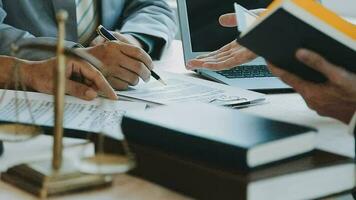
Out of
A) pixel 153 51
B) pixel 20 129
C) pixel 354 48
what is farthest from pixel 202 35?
pixel 20 129

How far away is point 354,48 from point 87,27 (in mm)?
1082

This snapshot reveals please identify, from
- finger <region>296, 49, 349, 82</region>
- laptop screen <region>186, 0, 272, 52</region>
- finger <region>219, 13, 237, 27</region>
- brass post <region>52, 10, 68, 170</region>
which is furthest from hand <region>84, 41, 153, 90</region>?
brass post <region>52, 10, 68, 170</region>

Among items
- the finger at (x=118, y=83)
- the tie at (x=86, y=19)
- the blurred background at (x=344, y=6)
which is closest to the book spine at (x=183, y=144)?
the finger at (x=118, y=83)

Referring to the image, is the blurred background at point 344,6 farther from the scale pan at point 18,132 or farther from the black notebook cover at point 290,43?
the scale pan at point 18,132

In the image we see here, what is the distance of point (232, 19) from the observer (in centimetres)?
156

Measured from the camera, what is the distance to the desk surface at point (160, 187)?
0.89 m

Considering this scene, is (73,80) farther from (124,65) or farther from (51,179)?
(51,179)

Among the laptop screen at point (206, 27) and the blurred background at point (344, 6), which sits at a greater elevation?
the blurred background at point (344, 6)

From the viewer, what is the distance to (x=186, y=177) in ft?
2.87

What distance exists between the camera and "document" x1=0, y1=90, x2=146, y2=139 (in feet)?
3.73

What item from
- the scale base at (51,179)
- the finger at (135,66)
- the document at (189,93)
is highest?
the finger at (135,66)

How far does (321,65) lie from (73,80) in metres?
0.52

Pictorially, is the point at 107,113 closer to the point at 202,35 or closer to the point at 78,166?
the point at 78,166

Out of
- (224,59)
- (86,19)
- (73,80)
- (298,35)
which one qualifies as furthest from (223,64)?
(86,19)
